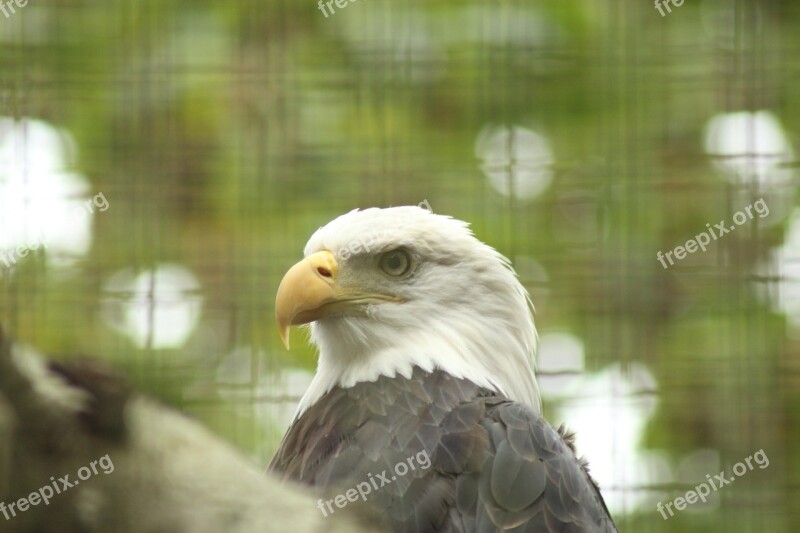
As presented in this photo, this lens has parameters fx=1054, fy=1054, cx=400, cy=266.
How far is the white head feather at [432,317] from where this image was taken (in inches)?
125

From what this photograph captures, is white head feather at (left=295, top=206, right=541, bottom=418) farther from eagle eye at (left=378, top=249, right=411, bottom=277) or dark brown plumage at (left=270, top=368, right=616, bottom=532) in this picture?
dark brown plumage at (left=270, top=368, right=616, bottom=532)

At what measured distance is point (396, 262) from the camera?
3246mm

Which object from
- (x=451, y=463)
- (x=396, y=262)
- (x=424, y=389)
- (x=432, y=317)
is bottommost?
(x=451, y=463)

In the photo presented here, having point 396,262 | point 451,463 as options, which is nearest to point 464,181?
point 396,262

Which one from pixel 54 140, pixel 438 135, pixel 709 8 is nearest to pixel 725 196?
pixel 709 8

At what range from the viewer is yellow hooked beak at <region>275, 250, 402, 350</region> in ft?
10.0

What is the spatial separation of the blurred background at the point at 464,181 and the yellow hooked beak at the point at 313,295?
1558 mm

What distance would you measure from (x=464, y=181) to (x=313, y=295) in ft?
7.48

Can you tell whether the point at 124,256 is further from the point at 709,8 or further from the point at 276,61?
the point at 709,8

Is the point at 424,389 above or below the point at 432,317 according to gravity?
below

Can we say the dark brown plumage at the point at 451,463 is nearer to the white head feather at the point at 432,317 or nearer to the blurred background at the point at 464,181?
the white head feather at the point at 432,317

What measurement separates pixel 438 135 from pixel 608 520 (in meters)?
2.90

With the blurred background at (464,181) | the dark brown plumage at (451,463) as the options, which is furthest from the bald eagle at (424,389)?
the blurred background at (464,181)

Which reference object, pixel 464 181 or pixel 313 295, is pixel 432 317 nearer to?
pixel 313 295
